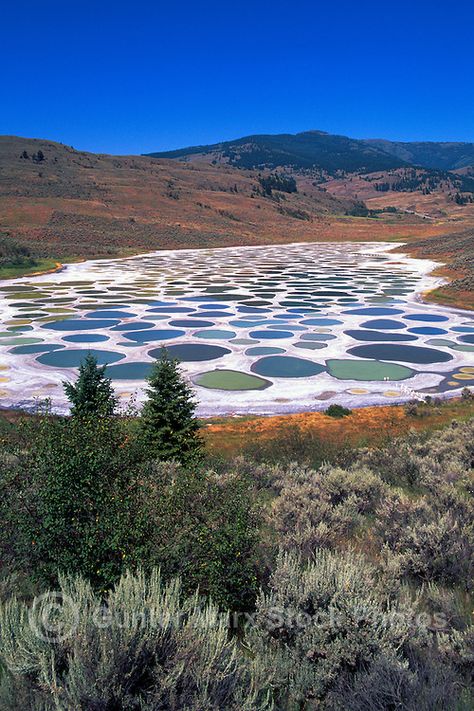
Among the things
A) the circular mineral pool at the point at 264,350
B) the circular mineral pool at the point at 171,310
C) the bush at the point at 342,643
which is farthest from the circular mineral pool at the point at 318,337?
the bush at the point at 342,643

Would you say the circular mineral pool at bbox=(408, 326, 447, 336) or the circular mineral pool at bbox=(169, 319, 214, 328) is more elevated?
the circular mineral pool at bbox=(169, 319, 214, 328)

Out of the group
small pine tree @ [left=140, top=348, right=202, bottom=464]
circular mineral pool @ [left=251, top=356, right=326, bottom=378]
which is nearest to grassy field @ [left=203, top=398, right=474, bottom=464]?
small pine tree @ [left=140, top=348, right=202, bottom=464]

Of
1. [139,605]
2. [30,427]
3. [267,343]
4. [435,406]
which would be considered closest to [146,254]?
[267,343]

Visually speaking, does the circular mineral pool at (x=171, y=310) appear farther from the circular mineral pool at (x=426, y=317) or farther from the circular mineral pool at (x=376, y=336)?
the circular mineral pool at (x=426, y=317)

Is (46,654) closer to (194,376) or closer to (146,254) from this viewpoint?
(194,376)

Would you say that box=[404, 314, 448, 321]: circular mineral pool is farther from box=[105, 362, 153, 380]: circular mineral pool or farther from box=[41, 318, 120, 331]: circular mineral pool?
box=[41, 318, 120, 331]: circular mineral pool
